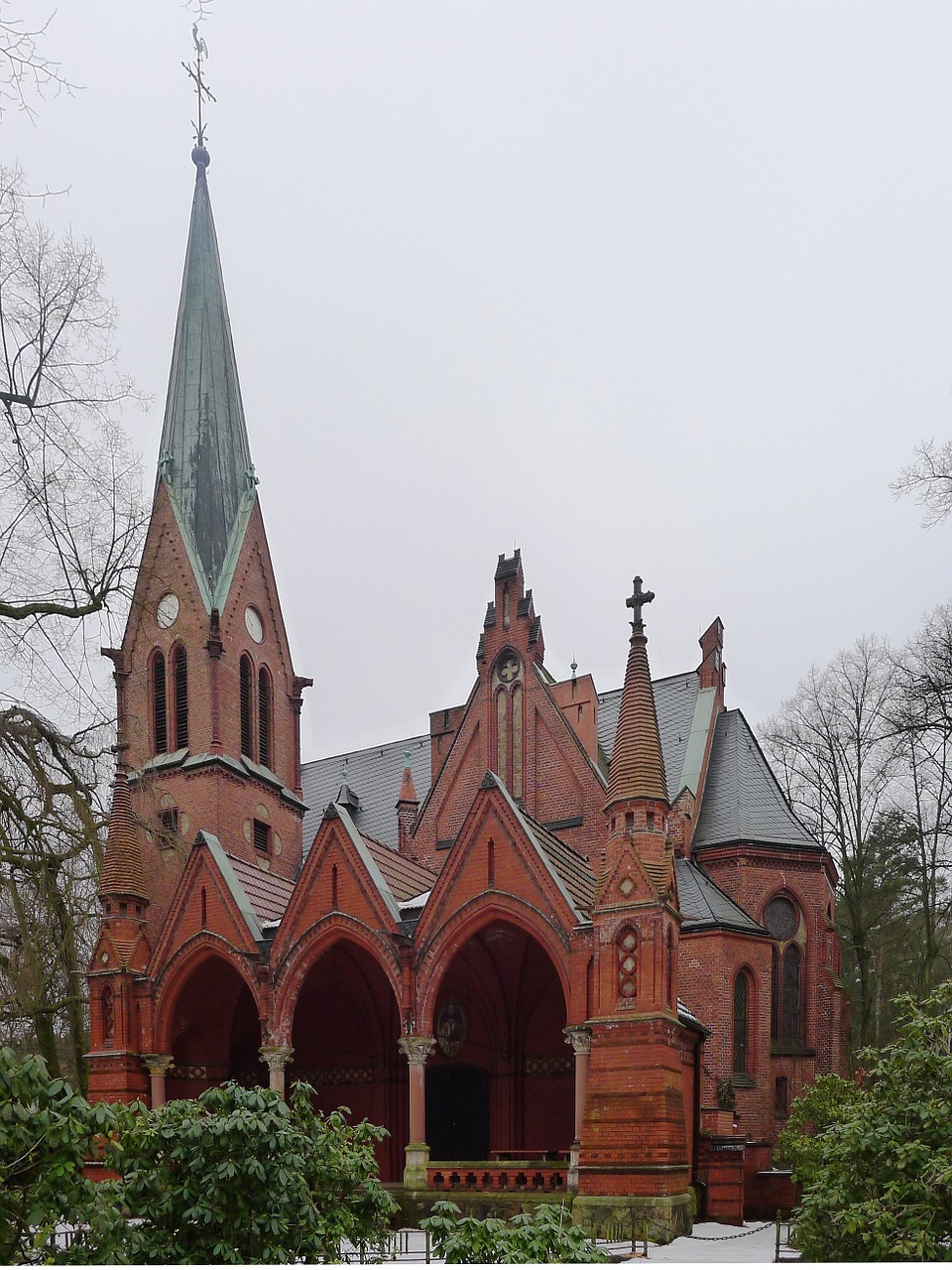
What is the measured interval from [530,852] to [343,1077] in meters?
9.60

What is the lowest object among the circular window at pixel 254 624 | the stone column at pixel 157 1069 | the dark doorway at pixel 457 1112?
the dark doorway at pixel 457 1112

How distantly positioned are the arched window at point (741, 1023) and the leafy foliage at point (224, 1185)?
2100 cm

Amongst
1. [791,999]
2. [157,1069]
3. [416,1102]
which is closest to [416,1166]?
[416,1102]

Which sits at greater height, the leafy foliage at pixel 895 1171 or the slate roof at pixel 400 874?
the slate roof at pixel 400 874

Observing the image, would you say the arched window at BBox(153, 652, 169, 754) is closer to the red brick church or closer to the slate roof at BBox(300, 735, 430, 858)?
the red brick church

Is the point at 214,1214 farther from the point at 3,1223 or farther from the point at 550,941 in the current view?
the point at 550,941

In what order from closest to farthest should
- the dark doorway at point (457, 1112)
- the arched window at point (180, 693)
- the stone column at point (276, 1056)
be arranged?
1. the stone column at point (276, 1056)
2. the dark doorway at point (457, 1112)
3. the arched window at point (180, 693)

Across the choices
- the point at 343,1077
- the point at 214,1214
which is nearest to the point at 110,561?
the point at 214,1214

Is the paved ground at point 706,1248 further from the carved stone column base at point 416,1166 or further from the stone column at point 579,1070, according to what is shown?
the stone column at point 579,1070

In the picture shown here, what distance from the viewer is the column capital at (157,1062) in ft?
83.5

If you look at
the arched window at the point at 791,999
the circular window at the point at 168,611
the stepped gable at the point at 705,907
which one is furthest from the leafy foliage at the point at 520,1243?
the circular window at the point at 168,611

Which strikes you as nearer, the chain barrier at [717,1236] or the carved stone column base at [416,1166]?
the chain barrier at [717,1236]

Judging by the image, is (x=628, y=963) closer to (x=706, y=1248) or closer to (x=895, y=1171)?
(x=706, y=1248)

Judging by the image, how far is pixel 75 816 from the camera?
50.4 ft
